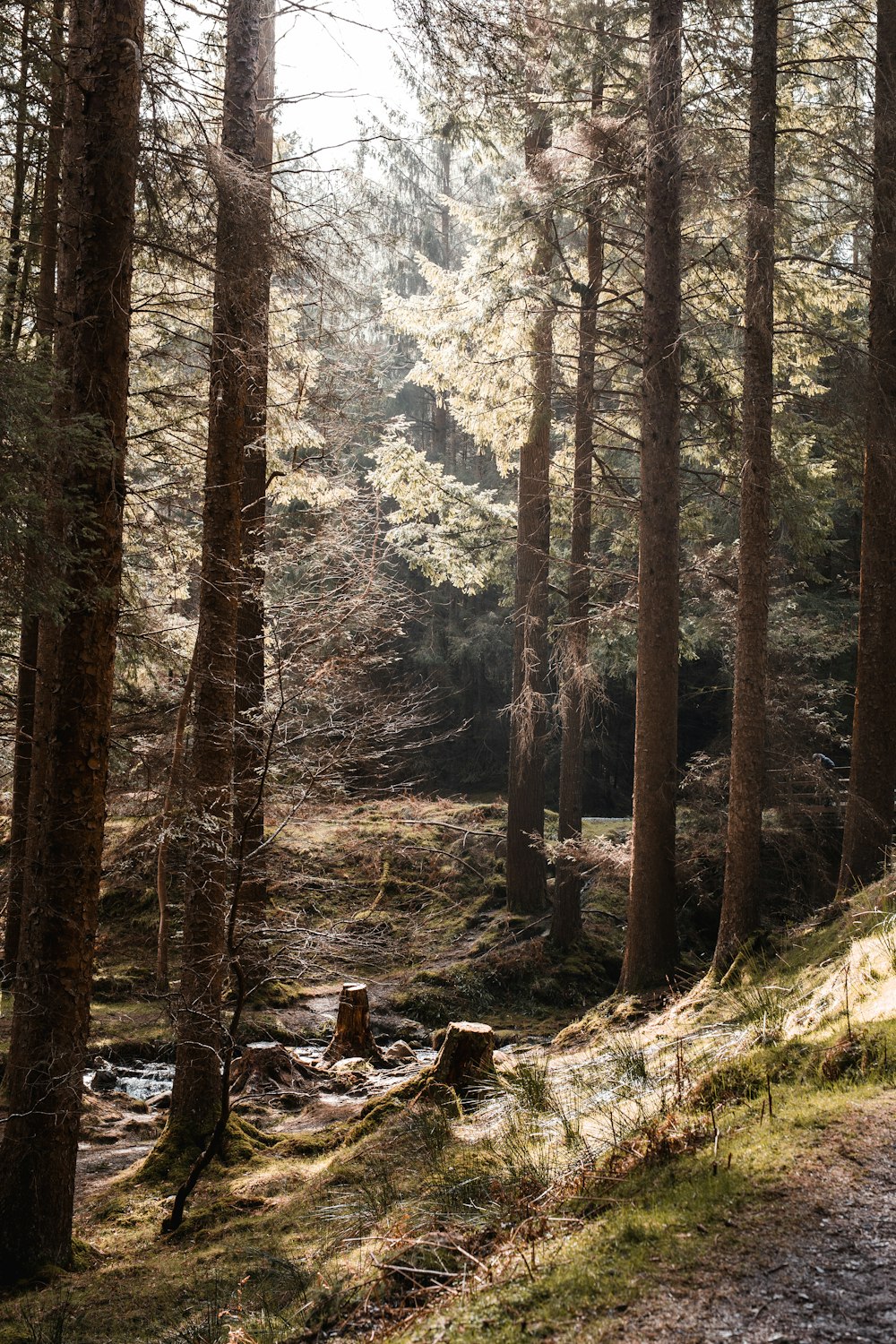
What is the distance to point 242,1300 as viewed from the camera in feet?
12.9

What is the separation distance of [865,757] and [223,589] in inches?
238

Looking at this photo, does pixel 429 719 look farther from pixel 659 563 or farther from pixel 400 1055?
pixel 400 1055

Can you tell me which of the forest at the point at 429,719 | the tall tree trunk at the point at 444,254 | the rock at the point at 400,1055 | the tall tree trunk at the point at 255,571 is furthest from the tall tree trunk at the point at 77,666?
the tall tree trunk at the point at 444,254

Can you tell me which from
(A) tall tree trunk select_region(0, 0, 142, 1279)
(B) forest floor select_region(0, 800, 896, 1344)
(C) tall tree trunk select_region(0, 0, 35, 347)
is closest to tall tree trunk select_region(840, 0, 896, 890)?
(B) forest floor select_region(0, 800, 896, 1344)

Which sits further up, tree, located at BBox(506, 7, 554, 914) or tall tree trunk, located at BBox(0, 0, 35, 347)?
tall tree trunk, located at BBox(0, 0, 35, 347)

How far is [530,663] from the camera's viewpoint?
1332 centimetres

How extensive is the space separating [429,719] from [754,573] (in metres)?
4.25

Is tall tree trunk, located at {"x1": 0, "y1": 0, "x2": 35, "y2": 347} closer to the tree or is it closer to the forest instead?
the forest

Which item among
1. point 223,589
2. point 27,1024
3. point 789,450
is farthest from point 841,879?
point 27,1024

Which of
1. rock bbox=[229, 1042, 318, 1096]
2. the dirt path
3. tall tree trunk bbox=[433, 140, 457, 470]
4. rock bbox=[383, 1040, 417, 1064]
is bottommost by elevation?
rock bbox=[383, 1040, 417, 1064]

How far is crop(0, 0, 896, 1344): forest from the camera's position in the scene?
342cm

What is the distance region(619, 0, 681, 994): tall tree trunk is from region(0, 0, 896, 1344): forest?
0.17ft

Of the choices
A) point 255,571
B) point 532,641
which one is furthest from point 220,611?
point 532,641

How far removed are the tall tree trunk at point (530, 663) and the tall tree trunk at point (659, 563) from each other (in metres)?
3.14
